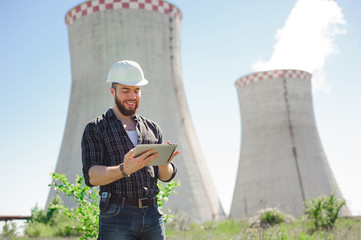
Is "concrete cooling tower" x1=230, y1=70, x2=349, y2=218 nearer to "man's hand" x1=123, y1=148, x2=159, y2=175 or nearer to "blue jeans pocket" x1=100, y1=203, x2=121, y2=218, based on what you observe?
"blue jeans pocket" x1=100, y1=203, x2=121, y2=218

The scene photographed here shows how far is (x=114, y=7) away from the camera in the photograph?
1147 cm

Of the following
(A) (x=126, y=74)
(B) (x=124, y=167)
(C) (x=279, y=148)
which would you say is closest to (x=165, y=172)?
(B) (x=124, y=167)

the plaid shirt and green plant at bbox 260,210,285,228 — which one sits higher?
the plaid shirt

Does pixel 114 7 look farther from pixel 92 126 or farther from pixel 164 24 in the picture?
pixel 92 126

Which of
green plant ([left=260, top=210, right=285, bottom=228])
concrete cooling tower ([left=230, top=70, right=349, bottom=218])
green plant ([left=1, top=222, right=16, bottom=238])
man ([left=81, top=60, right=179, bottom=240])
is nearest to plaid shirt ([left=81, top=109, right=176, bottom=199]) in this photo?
man ([left=81, top=60, right=179, bottom=240])

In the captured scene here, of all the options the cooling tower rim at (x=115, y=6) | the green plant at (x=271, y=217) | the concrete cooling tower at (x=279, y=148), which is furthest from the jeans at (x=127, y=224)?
the concrete cooling tower at (x=279, y=148)

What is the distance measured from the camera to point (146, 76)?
11.2 m

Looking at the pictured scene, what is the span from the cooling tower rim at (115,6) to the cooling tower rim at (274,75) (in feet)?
19.4

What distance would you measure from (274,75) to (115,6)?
7717mm

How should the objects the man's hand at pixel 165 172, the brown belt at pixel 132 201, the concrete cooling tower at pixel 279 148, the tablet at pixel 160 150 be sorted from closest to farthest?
the tablet at pixel 160 150 → the brown belt at pixel 132 201 → the man's hand at pixel 165 172 → the concrete cooling tower at pixel 279 148

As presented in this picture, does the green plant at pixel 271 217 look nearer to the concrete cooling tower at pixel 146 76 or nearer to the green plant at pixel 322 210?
the green plant at pixel 322 210

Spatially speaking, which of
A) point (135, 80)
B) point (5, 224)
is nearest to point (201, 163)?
point (5, 224)

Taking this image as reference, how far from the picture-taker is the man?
206 centimetres

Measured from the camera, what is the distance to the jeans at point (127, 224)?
206 centimetres
